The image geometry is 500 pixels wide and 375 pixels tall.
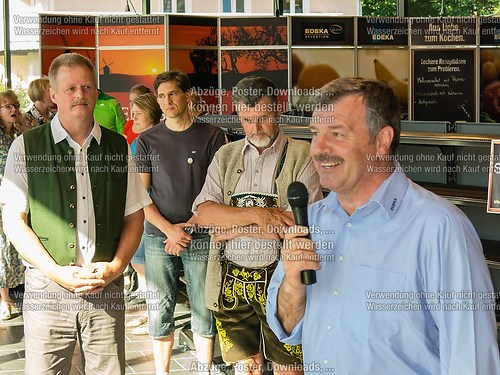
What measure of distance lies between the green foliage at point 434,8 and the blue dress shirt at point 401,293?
12629 millimetres

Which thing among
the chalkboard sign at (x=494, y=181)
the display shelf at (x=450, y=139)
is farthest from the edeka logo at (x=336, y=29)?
the chalkboard sign at (x=494, y=181)

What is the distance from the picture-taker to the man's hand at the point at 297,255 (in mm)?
2178

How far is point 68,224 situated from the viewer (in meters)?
3.48

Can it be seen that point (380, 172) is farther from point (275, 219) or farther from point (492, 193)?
point (492, 193)

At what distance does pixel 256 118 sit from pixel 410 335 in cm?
205

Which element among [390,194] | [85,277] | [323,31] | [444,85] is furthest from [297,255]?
[444,85]

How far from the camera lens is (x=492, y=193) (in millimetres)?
4168

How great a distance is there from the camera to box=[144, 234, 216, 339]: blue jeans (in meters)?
4.84

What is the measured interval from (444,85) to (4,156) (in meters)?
7.23

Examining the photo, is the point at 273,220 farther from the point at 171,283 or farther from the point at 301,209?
the point at 301,209

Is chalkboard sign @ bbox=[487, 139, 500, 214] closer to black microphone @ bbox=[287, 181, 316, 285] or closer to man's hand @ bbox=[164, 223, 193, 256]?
man's hand @ bbox=[164, 223, 193, 256]

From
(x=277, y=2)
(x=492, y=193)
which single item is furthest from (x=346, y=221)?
(x=277, y=2)

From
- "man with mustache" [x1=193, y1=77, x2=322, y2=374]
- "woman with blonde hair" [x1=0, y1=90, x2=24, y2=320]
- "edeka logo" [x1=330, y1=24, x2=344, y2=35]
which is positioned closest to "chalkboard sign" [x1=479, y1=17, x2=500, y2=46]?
"edeka logo" [x1=330, y1=24, x2=344, y2=35]

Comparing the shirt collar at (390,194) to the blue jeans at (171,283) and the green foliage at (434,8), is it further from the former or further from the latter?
the green foliage at (434,8)
